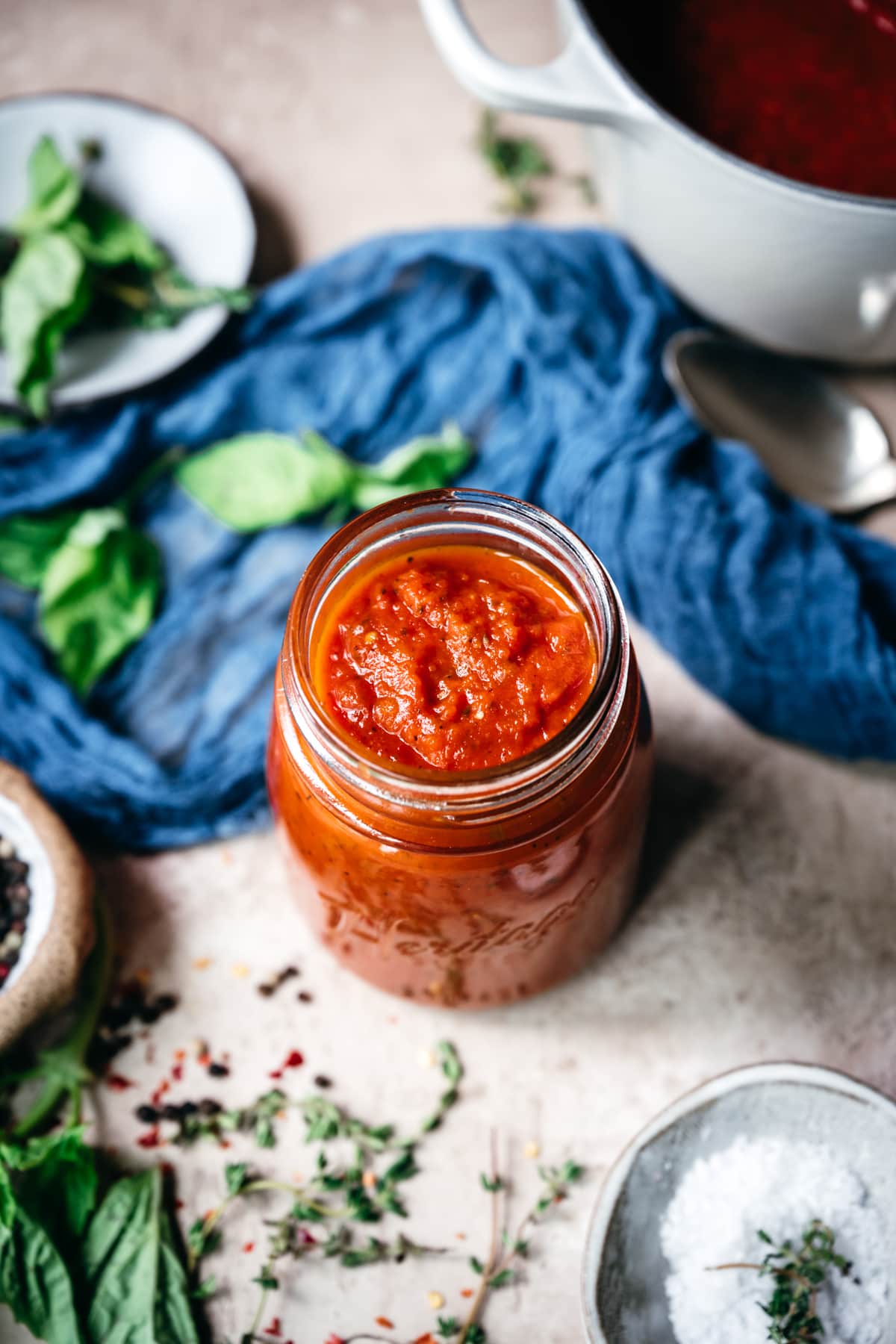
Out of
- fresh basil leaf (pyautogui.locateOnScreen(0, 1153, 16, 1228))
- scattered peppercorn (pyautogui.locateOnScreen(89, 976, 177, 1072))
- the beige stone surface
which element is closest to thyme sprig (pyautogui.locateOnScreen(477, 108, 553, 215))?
the beige stone surface

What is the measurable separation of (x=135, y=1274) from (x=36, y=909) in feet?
1.26

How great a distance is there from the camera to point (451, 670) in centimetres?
109

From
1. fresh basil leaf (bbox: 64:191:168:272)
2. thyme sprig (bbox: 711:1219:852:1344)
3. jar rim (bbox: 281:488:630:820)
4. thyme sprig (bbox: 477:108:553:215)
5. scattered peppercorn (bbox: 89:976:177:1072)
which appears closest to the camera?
jar rim (bbox: 281:488:630:820)

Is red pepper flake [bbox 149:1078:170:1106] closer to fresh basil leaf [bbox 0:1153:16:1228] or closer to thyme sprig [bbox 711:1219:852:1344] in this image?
fresh basil leaf [bbox 0:1153:16:1228]

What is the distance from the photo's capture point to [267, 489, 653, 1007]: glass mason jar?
1.02m

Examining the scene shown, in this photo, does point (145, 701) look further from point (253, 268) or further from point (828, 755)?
point (828, 755)

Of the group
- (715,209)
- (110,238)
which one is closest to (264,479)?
(110,238)

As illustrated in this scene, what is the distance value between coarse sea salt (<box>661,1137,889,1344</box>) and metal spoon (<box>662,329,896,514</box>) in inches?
31.9

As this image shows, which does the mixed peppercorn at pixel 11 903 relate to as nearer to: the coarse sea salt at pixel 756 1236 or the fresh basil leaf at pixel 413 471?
the fresh basil leaf at pixel 413 471

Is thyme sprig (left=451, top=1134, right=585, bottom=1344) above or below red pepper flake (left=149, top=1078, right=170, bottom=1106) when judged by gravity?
below

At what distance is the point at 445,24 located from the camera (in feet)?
4.47

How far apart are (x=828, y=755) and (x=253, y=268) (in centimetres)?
104

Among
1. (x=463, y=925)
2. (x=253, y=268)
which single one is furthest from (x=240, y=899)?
(x=253, y=268)

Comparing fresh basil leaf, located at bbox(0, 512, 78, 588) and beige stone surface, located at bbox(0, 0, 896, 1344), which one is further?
fresh basil leaf, located at bbox(0, 512, 78, 588)
